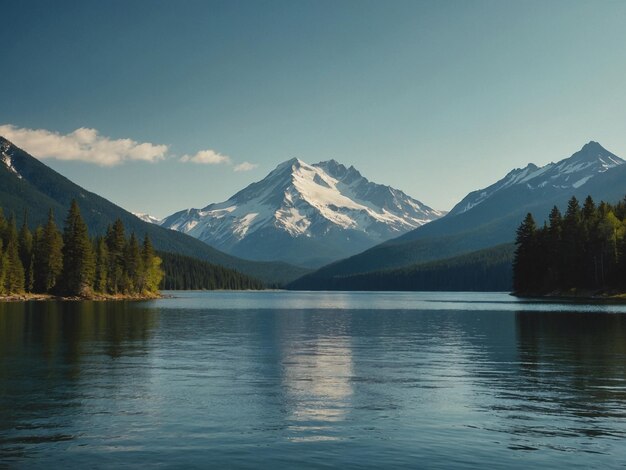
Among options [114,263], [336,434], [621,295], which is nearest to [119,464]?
[336,434]

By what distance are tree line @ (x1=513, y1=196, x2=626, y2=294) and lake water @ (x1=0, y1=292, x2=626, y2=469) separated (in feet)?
316

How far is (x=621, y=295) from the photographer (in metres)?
138

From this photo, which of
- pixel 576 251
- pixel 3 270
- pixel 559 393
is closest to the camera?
pixel 559 393

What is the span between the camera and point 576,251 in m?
152

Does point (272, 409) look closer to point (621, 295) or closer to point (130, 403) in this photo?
point (130, 403)

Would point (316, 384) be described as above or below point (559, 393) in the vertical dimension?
above

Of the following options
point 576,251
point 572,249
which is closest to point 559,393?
point 576,251

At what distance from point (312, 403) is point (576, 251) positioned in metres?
139

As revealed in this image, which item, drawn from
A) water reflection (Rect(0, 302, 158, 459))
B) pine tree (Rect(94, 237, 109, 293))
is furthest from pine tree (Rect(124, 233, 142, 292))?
water reflection (Rect(0, 302, 158, 459))

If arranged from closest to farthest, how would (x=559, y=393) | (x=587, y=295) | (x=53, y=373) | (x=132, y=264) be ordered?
1. (x=559, y=393)
2. (x=53, y=373)
3. (x=587, y=295)
4. (x=132, y=264)

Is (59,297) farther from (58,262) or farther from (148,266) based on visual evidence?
(148,266)

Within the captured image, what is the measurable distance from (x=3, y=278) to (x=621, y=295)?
439 feet

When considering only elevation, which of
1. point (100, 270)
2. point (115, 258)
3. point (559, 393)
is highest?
point (115, 258)

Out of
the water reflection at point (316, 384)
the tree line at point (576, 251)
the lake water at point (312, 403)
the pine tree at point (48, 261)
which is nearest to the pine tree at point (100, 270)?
the pine tree at point (48, 261)
